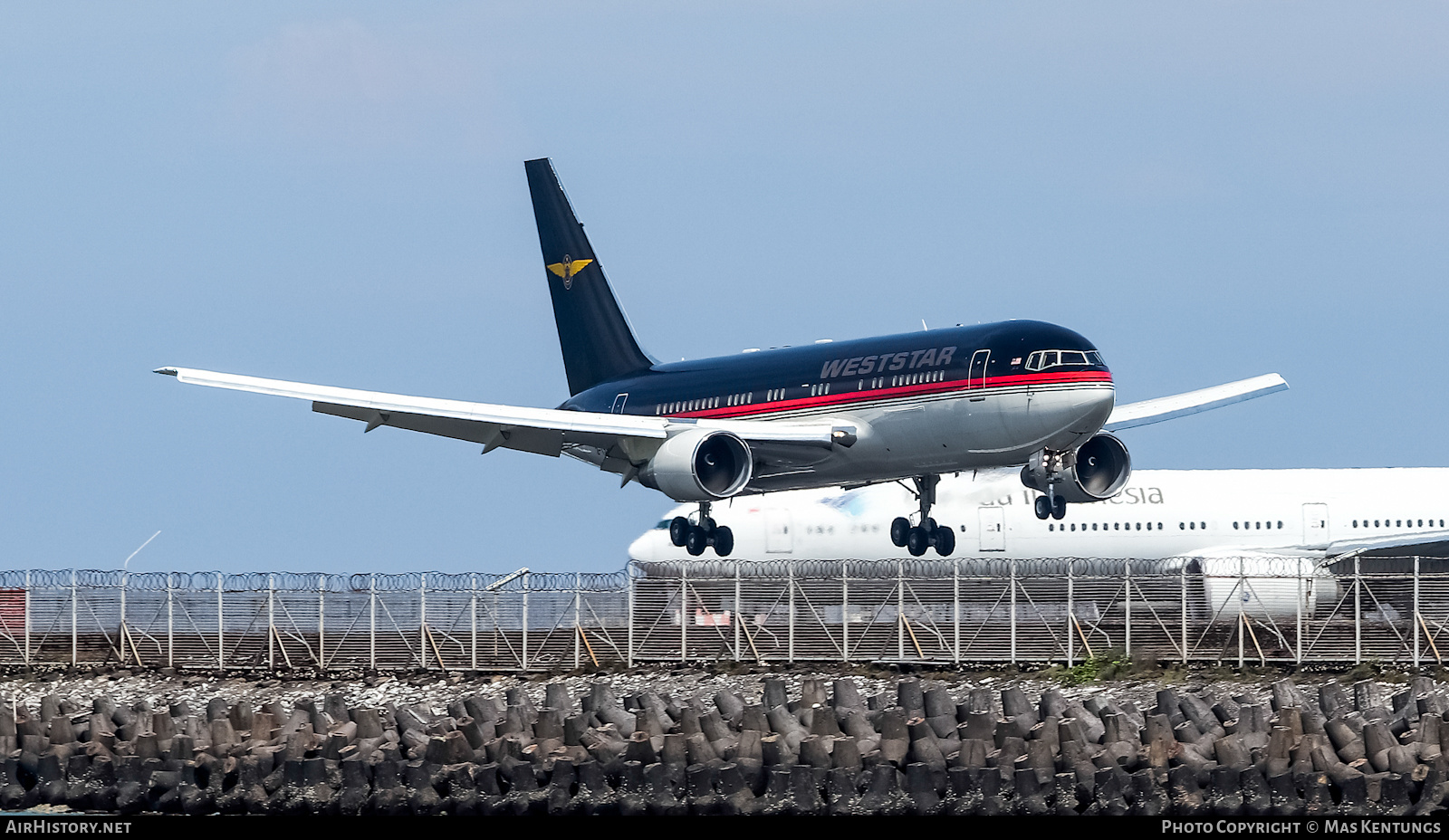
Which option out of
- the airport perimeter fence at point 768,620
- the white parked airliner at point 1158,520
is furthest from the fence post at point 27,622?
the white parked airliner at point 1158,520

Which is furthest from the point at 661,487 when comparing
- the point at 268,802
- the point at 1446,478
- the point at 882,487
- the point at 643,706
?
the point at 1446,478

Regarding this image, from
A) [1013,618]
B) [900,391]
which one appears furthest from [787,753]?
[900,391]

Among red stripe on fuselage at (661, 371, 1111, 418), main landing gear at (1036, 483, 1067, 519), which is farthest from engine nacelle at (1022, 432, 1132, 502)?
red stripe on fuselage at (661, 371, 1111, 418)

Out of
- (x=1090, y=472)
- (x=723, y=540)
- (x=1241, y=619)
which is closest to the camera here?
(x=1241, y=619)

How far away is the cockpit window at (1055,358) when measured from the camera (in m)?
48.9

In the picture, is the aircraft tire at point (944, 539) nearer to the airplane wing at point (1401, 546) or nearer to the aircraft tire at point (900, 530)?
the aircraft tire at point (900, 530)

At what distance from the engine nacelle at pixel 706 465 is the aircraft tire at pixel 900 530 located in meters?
6.69

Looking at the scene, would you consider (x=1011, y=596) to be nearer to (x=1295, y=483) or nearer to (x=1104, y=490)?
(x=1104, y=490)

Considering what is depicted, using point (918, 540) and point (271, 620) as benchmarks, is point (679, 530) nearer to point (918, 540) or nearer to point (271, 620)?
point (918, 540)

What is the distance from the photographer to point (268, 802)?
35.6 meters

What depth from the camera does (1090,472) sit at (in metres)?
54.2

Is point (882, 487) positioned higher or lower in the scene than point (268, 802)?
higher

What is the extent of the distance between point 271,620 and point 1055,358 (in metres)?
18.7

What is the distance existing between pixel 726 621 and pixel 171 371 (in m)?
14.7
